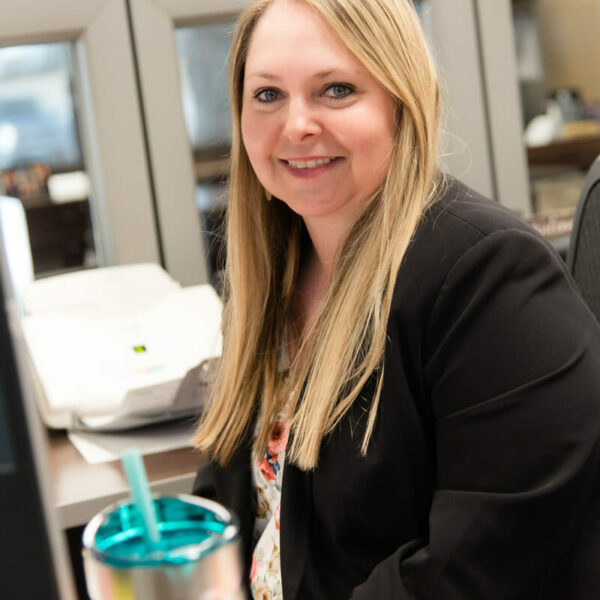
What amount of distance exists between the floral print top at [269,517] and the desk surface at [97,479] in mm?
107

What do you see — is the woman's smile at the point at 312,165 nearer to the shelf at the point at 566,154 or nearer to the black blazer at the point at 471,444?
the black blazer at the point at 471,444

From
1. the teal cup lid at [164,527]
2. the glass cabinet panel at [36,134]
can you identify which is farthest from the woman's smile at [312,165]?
the glass cabinet panel at [36,134]

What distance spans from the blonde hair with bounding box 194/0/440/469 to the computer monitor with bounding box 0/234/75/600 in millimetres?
657

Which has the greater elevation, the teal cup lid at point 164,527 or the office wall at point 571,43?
the office wall at point 571,43

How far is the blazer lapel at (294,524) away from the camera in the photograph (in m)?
1.05

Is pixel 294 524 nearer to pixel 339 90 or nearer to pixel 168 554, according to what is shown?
pixel 339 90

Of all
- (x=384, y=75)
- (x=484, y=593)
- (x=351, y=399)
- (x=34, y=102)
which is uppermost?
(x=34, y=102)

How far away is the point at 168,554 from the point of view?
0.41 m

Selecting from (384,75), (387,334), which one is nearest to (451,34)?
(384,75)

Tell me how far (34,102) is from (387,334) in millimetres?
3708

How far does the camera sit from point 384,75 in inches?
41.4

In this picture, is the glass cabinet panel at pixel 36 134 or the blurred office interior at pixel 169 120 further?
the glass cabinet panel at pixel 36 134

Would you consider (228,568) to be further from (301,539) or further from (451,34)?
(451,34)

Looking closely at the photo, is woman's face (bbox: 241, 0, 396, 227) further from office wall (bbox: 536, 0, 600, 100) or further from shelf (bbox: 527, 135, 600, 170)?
office wall (bbox: 536, 0, 600, 100)
